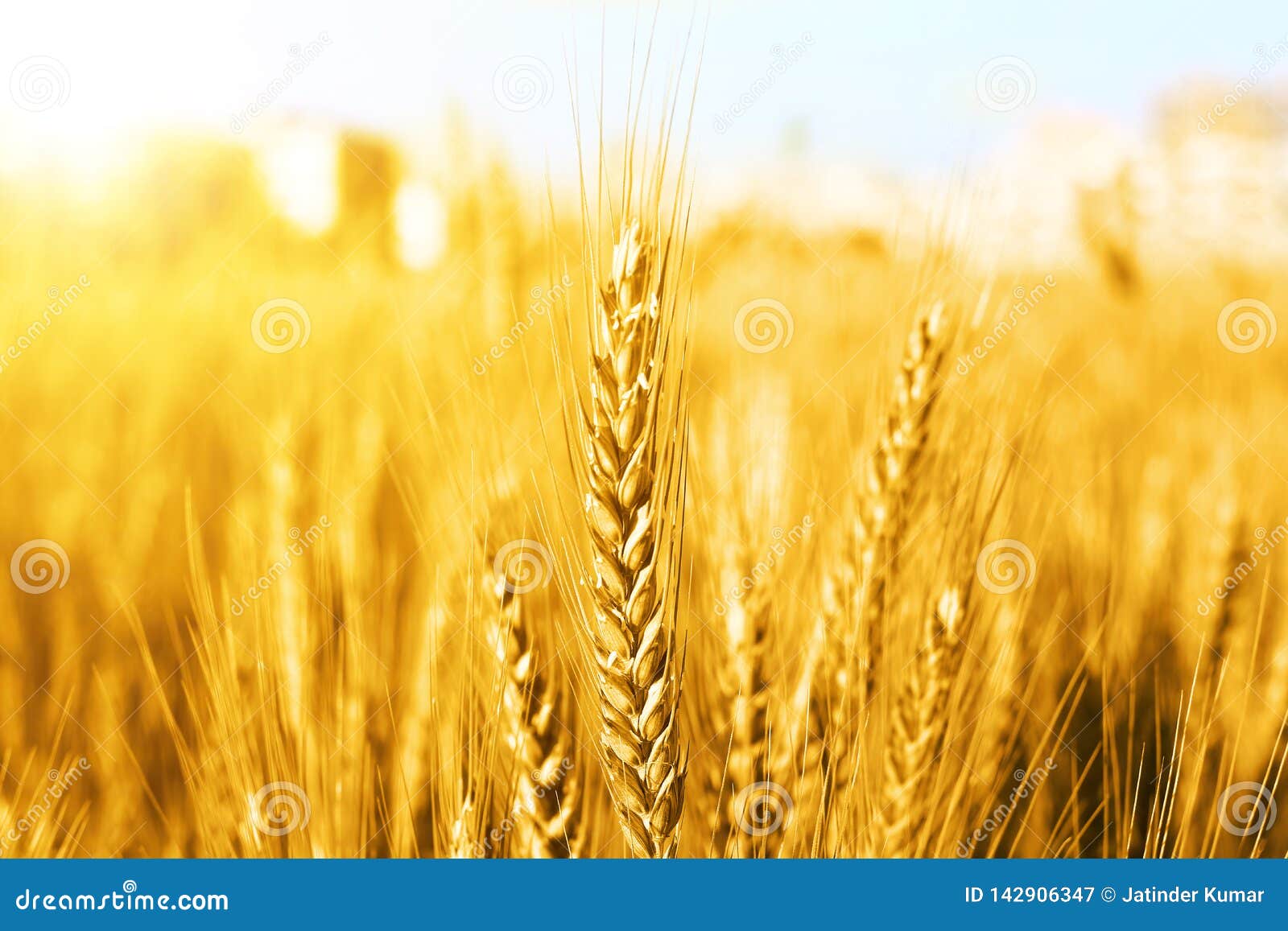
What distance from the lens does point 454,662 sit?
942mm

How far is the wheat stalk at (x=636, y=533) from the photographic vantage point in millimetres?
695

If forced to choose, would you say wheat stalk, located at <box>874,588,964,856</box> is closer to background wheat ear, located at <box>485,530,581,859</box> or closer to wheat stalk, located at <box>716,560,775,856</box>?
wheat stalk, located at <box>716,560,775,856</box>

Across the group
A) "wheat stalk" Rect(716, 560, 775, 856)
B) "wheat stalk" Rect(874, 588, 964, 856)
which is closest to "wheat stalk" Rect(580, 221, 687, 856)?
"wheat stalk" Rect(716, 560, 775, 856)

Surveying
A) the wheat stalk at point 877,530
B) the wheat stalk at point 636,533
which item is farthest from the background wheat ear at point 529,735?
the wheat stalk at point 877,530

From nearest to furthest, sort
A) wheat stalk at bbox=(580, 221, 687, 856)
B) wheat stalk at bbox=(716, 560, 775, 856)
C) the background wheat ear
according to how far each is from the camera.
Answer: wheat stalk at bbox=(580, 221, 687, 856), the background wheat ear, wheat stalk at bbox=(716, 560, 775, 856)

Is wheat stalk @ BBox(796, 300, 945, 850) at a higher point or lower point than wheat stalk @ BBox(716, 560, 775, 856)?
higher

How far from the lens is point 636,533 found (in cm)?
70

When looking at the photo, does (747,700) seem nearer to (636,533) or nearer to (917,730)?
(917,730)

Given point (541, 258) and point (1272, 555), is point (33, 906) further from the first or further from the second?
point (1272, 555)

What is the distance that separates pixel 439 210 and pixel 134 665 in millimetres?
981

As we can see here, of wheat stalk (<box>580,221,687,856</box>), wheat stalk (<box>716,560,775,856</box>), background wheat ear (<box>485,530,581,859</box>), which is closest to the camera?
wheat stalk (<box>580,221,687,856</box>)

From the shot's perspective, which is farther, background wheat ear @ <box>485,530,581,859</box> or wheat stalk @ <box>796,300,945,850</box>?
wheat stalk @ <box>796,300,945,850</box>

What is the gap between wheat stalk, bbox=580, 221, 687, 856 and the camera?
70cm

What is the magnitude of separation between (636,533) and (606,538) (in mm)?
31
